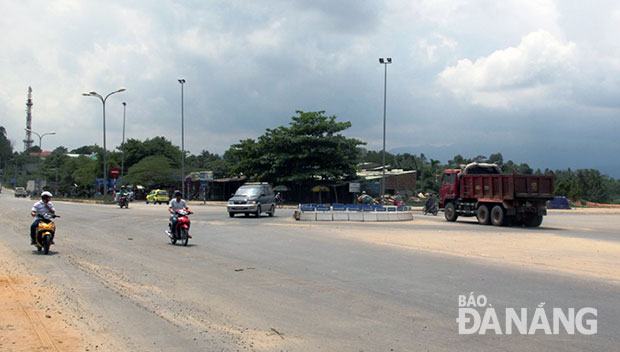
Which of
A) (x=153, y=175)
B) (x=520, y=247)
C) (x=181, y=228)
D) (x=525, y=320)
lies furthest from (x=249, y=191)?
(x=153, y=175)

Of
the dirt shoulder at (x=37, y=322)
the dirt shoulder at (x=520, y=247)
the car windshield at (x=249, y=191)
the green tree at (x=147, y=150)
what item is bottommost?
the dirt shoulder at (x=37, y=322)

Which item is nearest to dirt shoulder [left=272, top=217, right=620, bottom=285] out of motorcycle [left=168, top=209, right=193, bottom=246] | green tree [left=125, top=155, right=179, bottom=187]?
motorcycle [left=168, top=209, right=193, bottom=246]

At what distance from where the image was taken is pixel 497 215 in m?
26.4

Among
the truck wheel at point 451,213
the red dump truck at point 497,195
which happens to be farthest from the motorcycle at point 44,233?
the truck wheel at point 451,213

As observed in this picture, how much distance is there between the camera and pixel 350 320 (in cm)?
709

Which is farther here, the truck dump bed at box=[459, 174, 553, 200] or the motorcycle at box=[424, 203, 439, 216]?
the motorcycle at box=[424, 203, 439, 216]

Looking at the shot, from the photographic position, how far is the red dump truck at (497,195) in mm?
25438

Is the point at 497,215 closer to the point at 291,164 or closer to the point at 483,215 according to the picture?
the point at 483,215

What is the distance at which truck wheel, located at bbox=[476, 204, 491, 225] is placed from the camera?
1071 inches

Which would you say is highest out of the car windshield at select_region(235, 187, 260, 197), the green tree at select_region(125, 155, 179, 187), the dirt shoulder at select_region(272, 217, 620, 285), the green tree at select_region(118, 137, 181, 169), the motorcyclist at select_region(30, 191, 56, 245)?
the green tree at select_region(118, 137, 181, 169)

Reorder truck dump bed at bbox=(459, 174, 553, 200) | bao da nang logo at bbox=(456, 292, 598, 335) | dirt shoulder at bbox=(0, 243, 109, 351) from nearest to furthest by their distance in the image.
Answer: dirt shoulder at bbox=(0, 243, 109, 351), bao da nang logo at bbox=(456, 292, 598, 335), truck dump bed at bbox=(459, 174, 553, 200)

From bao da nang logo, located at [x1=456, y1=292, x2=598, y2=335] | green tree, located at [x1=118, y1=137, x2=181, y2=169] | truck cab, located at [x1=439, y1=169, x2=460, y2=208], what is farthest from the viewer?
green tree, located at [x1=118, y1=137, x2=181, y2=169]

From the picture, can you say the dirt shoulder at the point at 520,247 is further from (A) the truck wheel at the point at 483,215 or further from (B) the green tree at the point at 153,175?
(B) the green tree at the point at 153,175

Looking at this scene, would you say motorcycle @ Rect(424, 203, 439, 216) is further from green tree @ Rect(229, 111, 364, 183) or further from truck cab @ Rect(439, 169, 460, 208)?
green tree @ Rect(229, 111, 364, 183)
